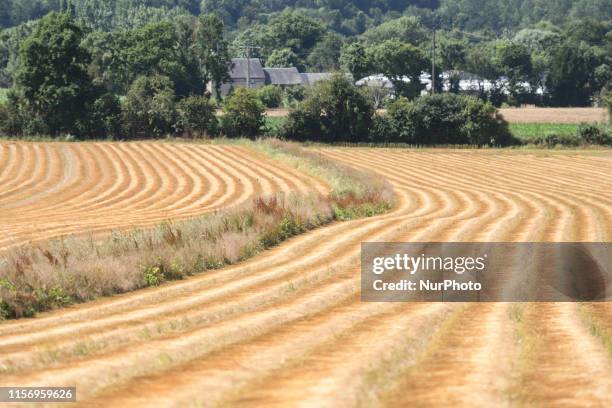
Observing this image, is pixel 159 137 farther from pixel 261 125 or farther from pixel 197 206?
pixel 197 206

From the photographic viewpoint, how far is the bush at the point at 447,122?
8594cm

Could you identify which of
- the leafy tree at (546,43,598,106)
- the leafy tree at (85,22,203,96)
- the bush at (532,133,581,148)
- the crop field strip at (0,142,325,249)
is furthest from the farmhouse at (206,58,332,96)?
the crop field strip at (0,142,325,249)

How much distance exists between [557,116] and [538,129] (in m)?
19.4

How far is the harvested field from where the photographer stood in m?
105

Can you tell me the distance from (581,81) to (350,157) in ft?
272

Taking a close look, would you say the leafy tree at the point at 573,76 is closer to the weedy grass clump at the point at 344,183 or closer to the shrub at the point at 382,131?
the shrub at the point at 382,131

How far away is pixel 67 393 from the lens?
962cm

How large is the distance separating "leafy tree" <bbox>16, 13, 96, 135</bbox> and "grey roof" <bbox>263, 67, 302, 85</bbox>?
91.0m

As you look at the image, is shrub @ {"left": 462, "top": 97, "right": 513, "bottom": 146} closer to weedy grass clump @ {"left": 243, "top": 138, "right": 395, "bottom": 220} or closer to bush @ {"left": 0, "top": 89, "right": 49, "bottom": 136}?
weedy grass clump @ {"left": 243, "top": 138, "right": 395, "bottom": 220}

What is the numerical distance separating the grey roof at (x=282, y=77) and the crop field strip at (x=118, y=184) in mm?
99351

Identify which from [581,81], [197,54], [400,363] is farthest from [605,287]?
[581,81]

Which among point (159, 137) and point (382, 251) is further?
point (159, 137)

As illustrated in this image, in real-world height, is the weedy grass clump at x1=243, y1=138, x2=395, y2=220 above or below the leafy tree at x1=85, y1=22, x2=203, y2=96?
below

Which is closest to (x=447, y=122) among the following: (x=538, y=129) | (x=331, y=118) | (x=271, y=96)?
(x=331, y=118)
